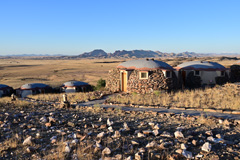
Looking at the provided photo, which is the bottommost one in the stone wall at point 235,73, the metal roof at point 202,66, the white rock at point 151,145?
the white rock at point 151,145

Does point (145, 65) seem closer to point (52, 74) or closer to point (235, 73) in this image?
point (235, 73)

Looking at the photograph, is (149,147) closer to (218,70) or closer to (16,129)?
(16,129)

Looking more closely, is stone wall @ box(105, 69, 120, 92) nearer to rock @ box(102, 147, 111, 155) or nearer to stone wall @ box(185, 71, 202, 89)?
stone wall @ box(185, 71, 202, 89)

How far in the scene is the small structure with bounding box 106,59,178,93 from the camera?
18938mm

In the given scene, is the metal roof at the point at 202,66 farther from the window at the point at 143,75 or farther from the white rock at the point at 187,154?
the white rock at the point at 187,154

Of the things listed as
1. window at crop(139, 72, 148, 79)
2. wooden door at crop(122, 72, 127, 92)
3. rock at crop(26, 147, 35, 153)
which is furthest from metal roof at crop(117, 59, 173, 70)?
rock at crop(26, 147, 35, 153)

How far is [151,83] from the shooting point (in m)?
18.9

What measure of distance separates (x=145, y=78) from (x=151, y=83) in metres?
0.74

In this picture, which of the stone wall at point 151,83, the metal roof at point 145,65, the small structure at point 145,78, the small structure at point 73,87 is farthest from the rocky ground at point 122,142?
the small structure at point 73,87

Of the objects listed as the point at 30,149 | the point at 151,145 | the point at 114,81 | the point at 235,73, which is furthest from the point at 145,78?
the point at 235,73

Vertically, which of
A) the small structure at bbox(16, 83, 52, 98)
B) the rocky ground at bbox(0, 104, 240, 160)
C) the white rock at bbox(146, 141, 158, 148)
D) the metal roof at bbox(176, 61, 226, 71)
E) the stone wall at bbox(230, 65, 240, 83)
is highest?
the metal roof at bbox(176, 61, 226, 71)

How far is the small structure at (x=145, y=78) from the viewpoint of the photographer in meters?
18.9

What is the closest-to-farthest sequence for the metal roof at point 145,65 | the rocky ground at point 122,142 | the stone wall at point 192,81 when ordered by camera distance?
the rocky ground at point 122,142, the metal roof at point 145,65, the stone wall at point 192,81

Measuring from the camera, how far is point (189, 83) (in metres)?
23.5
